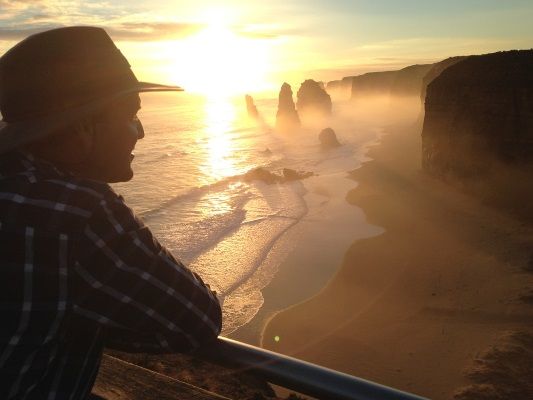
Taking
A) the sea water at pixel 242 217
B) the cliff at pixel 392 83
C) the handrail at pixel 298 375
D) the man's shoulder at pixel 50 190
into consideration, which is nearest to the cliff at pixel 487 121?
the sea water at pixel 242 217

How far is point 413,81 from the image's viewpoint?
343 feet

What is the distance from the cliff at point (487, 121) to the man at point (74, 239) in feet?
72.6

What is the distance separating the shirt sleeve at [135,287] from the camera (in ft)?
3.88

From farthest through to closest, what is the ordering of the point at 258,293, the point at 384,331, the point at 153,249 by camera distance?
the point at 258,293 → the point at 384,331 → the point at 153,249

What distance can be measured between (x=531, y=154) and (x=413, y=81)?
91408 millimetres

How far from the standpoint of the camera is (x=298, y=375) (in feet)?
4.50

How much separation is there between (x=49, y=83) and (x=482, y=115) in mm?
24637

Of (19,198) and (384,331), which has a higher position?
(19,198)

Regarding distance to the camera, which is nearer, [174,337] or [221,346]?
[174,337]

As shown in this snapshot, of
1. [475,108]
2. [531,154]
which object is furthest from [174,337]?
[475,108]

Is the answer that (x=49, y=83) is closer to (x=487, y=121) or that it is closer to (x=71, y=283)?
(x=71, y=283)

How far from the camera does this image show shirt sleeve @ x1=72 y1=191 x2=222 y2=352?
1.18 m

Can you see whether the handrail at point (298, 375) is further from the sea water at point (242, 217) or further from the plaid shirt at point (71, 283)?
the sea water at point (242, 217)

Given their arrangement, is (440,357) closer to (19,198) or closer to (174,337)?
(174,337)
